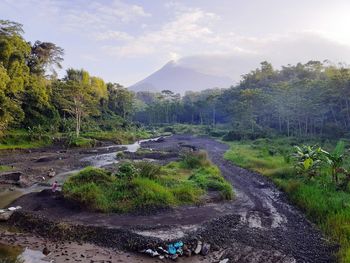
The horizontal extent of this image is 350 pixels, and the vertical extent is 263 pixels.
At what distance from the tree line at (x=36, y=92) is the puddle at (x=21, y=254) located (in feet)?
107

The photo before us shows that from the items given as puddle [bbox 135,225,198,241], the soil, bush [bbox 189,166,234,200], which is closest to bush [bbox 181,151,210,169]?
bush [bbox 189,166,234,200]

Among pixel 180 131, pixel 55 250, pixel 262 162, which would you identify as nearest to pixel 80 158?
pixel 262 162

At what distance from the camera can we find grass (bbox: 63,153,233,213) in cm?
1705

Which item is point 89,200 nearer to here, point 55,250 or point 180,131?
point 55,250

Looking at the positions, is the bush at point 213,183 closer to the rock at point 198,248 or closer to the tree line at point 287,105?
the rock at point 198,248

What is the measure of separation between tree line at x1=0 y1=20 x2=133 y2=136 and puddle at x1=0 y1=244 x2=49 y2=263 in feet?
107

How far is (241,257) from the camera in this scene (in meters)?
12.0

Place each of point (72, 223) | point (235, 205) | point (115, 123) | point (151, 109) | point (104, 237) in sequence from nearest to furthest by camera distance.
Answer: point (104, 237) → point (72, 223) → point (235, 205) → point (115, 123) → point (151, 109)

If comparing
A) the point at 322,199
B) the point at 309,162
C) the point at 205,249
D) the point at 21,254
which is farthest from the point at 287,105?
the point at 21,254

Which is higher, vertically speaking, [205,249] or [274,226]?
[205,249]

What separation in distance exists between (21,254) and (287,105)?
162 feet

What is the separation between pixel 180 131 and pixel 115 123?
60.2 ft

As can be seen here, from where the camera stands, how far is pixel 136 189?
1795 centimetres

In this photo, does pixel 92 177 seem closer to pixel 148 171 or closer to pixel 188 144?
pixel 148 171
